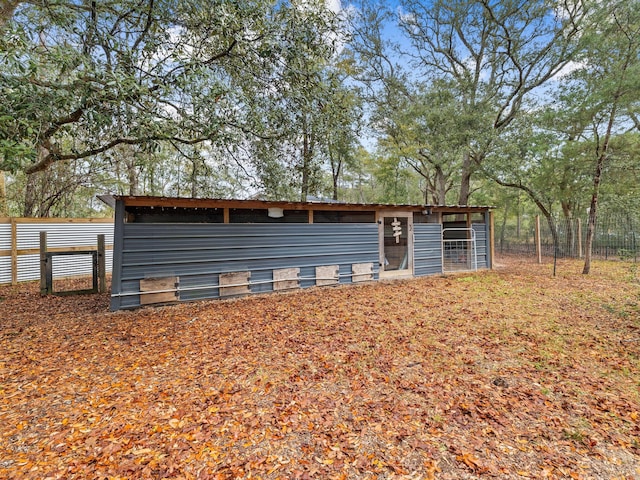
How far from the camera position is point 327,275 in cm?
698

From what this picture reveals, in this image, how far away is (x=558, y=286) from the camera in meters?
6.63

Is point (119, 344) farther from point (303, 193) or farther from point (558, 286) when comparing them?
point (558, 286)

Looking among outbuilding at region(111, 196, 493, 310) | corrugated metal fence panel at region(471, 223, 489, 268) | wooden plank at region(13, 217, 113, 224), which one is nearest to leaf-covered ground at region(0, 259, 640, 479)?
outbuilding at region(111, 196, 493, 310)

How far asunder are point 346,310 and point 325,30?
4711mm

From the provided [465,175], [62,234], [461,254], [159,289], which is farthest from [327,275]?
[465,175]

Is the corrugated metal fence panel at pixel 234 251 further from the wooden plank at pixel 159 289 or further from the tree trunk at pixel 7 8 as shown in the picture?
the tree trunk at pixel 7 8

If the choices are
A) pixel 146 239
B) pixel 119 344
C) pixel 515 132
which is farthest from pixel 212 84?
pixel 515 132

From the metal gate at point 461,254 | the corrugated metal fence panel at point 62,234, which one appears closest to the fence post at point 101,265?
the corrugated metal fence panel at point 62,234

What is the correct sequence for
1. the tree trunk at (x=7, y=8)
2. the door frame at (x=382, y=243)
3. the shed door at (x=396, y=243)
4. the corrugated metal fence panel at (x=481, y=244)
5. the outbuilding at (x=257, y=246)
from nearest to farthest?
the tree trunk at (x=7, y=8)
the outbuilding at (x=257, y=246)
the door frame at (x=382, y=243)
the shed door at (x=396, y=243)
the corrugated metal fence panel at (x=481, y=244)

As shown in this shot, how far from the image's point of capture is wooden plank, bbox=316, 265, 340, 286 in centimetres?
689

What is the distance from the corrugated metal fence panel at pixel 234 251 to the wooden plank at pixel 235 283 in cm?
10

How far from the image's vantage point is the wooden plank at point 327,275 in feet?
22.6

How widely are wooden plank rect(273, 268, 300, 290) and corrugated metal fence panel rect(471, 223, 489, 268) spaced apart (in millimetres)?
6149

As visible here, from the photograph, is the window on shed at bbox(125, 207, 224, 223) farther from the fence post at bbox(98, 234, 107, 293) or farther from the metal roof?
the fence post at bbox(98, 234, 107, 293)
